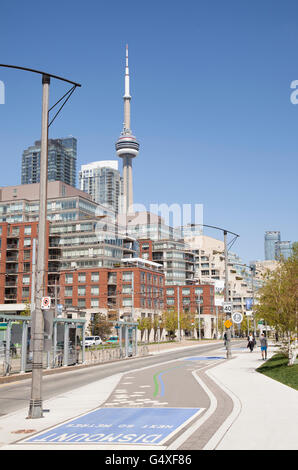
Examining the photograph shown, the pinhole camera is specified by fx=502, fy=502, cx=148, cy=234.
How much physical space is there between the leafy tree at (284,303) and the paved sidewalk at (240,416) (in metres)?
4.33

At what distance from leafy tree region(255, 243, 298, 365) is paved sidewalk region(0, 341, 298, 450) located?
4.33 metres

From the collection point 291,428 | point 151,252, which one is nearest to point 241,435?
point 291,428

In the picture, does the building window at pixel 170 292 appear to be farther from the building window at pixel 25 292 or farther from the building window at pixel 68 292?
the building window at pixel 25 292

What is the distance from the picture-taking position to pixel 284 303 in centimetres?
2453

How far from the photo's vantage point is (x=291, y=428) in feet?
33.6

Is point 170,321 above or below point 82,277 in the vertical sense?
below

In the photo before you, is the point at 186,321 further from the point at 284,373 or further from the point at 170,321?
the point at 284,373

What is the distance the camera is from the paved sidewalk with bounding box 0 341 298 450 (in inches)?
362

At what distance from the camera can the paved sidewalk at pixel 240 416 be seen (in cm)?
919

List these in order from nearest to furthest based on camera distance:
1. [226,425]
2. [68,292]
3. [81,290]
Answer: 1. [226,425]
2. [81,290]
3. [68,292]

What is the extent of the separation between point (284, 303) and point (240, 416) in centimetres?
1334

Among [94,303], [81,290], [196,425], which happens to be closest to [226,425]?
[196,425]

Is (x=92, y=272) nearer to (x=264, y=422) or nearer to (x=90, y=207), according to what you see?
(x=90, y=207)
